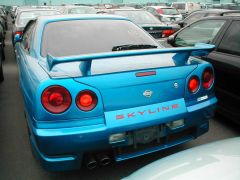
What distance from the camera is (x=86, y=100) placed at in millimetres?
2375

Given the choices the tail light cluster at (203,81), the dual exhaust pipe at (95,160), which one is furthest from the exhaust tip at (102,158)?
the tail light cluster at (203,81)

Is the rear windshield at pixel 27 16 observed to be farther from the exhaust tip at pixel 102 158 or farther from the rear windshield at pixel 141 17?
the exhaust tip at pixel 102 158

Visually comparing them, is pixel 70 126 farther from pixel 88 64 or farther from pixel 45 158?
pixel 88 64

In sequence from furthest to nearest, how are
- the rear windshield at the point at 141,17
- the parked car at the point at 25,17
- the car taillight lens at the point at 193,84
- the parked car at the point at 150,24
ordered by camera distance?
1. the rear windshield at the point at 141,17
2. the parked car at the point at 25,17
3. the parked car at the point at 150,24
4. the car taillight lens at the point at 193,84

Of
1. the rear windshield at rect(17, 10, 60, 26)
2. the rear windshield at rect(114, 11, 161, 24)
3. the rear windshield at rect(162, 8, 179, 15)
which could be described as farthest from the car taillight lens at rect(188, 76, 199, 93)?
the rear windshield at rect(162, 8, 179, 15)

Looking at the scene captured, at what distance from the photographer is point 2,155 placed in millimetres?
3303

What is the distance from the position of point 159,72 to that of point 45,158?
3.80 ft

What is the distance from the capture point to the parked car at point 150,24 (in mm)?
7908

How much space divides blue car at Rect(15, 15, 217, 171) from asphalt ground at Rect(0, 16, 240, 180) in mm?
457

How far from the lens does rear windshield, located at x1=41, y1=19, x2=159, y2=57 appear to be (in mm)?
3162

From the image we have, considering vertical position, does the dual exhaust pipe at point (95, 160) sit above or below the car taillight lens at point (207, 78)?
below

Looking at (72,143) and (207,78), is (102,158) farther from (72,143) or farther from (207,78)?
(207,78)

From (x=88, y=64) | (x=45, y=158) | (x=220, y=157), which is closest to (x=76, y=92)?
(x=88, y=64)

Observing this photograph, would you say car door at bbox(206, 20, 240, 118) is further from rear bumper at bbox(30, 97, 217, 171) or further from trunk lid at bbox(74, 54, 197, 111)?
rear bumper at bbox(30, 97, 217, 171)
